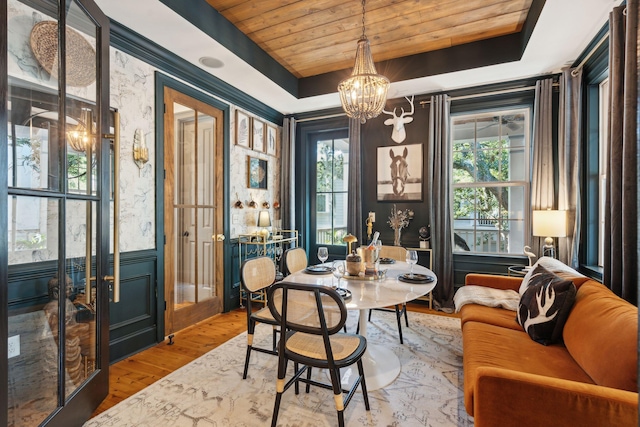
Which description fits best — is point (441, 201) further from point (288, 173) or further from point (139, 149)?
point (139, 149)

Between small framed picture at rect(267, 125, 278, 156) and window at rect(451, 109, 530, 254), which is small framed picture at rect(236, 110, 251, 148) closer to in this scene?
small framed picture at rect(267, 125, 278, 156)

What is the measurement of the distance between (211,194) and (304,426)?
9.00 ft

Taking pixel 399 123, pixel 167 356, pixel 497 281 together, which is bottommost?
pixel 167 356

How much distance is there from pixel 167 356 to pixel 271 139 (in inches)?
126

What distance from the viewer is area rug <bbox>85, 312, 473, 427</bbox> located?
184cm

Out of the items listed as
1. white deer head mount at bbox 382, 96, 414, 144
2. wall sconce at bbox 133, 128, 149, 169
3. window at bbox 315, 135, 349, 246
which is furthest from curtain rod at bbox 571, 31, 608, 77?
wall sconce at bbox 133, 128, 149, 169

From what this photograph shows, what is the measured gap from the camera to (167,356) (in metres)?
2.72

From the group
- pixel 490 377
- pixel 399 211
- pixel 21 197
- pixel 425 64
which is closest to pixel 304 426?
pixel 490 377

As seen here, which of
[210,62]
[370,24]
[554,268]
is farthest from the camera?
[210,62]

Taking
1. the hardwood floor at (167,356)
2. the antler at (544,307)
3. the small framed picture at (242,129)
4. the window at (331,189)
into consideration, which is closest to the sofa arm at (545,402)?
the antler at (544,307)

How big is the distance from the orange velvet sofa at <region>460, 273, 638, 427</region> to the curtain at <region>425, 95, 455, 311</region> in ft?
6.23

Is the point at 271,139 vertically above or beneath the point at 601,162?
above

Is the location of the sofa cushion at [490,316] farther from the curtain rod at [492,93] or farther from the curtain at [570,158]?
the curtain rod at [492,93]

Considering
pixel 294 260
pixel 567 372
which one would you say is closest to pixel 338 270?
pixel 294 260
